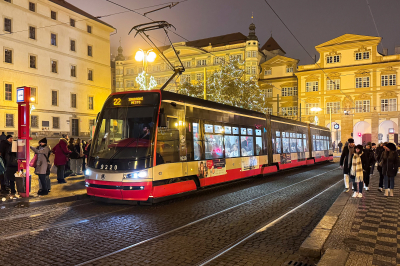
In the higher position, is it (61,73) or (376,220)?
A: (61,73)

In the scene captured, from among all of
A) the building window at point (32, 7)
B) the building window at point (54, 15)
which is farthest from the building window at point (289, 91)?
the building window at point (32, 7)

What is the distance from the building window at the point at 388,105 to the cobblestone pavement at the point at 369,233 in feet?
166

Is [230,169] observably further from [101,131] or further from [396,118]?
[396,118]

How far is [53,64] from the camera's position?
4294 centimetres

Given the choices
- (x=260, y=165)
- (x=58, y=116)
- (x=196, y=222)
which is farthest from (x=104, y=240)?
(x=58, y=116)

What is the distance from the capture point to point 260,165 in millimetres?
16016

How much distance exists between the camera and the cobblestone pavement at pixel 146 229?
5.47m

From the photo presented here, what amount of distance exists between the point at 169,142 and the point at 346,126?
53.2 m

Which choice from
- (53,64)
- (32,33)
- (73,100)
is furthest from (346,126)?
(32,33)

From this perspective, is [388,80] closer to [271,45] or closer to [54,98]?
[271,45]

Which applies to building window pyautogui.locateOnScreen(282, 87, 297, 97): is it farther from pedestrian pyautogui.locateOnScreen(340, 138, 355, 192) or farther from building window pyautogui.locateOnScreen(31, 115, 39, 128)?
pedestrian pyautogui.locateOnScreen(340, 138, 355, 192)

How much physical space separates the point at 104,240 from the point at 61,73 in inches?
1638

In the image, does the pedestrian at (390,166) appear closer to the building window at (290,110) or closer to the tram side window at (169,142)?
the tram side window at (169,142)

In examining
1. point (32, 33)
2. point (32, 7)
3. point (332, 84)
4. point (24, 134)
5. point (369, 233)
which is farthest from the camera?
point (332, 84)
